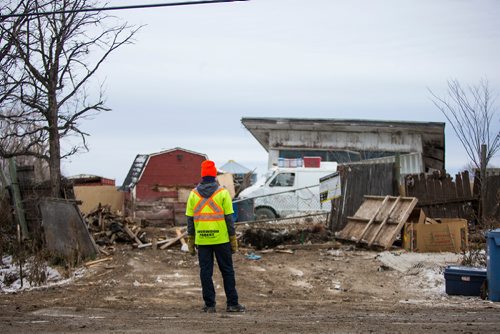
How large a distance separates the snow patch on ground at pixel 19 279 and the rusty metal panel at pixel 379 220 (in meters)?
6.56

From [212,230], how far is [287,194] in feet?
50.7

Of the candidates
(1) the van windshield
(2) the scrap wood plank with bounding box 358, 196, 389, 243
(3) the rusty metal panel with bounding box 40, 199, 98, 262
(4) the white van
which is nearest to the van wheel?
(4) the white van

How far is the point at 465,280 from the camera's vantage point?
10508 millimetres

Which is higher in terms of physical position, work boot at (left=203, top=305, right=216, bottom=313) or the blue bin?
the blue bin

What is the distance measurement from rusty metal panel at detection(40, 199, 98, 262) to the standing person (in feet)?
19.3

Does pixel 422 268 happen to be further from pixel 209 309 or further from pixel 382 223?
pixel 209 309

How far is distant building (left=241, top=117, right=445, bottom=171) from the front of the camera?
105 ft

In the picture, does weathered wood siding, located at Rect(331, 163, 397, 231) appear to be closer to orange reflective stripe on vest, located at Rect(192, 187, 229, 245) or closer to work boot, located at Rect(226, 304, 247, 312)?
work boot, located at Rect(226, 304, 247, 312)

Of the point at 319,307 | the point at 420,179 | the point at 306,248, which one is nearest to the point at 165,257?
the point at 306,248

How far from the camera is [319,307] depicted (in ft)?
31.6

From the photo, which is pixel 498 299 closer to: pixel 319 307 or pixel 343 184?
pixel 319 307

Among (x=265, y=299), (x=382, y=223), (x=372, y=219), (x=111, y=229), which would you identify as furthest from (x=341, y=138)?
(x=265, y=299)

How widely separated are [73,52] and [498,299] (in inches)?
407

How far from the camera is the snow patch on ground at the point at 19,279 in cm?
1240
